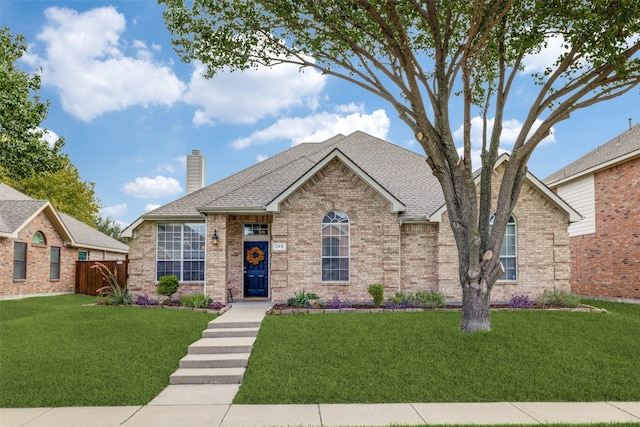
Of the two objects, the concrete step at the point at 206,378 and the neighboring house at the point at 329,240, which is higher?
the neighboring house at the point at 329,240

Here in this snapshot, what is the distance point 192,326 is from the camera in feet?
39.0

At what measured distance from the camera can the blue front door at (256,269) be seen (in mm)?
16969

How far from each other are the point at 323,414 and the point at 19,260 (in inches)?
801

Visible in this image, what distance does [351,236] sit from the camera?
15719mm

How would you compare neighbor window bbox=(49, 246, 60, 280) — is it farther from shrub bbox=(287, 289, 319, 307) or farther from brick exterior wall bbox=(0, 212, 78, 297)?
shrub bbox=(287, 289, 319, 307)

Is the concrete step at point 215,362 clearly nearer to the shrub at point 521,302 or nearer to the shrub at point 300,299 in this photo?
the shrub at point 300,299

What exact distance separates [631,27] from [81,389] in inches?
510

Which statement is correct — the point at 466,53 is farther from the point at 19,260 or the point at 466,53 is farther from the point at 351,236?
the point at 19,260

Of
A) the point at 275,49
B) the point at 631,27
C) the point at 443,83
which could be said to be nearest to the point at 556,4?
the point at 631,27

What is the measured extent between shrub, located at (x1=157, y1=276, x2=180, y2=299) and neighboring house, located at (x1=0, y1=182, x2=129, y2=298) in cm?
896

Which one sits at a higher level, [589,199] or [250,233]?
[589,199]

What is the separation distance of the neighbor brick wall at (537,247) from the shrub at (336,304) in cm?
530

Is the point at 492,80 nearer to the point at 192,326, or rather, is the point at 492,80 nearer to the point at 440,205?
the point at 440,205

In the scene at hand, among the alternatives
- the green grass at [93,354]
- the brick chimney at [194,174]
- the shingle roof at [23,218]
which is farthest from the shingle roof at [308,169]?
the shingle roof at [23,218]
